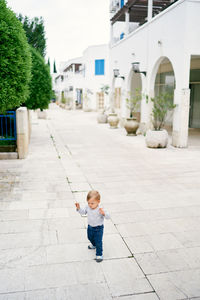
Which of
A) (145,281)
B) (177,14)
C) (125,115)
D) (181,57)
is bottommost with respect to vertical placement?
(145,281)

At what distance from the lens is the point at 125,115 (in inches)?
682

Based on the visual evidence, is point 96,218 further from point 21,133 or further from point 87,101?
point 87,101

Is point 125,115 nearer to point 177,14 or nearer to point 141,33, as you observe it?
point 141,33

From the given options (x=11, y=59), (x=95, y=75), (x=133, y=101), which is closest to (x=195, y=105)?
(x=133, y=101)

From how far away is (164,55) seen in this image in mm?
12000

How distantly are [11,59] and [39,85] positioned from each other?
5.77 m

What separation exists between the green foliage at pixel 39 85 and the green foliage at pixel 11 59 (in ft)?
17.1

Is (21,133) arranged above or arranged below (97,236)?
above

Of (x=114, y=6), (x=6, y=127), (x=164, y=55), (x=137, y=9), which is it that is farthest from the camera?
(x=114, y=6)

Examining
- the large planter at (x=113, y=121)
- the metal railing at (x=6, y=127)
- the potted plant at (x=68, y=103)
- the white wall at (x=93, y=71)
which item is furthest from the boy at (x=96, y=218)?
the potted plant at (x=68, y=103)

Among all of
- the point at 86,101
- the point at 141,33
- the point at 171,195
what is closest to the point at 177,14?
the point at 141,33

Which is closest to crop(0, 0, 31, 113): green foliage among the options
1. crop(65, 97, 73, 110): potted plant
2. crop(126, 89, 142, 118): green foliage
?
crop(126, 89, 142, 118): green foliage

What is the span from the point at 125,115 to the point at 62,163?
9.33 metres

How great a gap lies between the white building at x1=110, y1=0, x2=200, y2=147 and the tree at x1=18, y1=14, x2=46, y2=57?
4.46m
